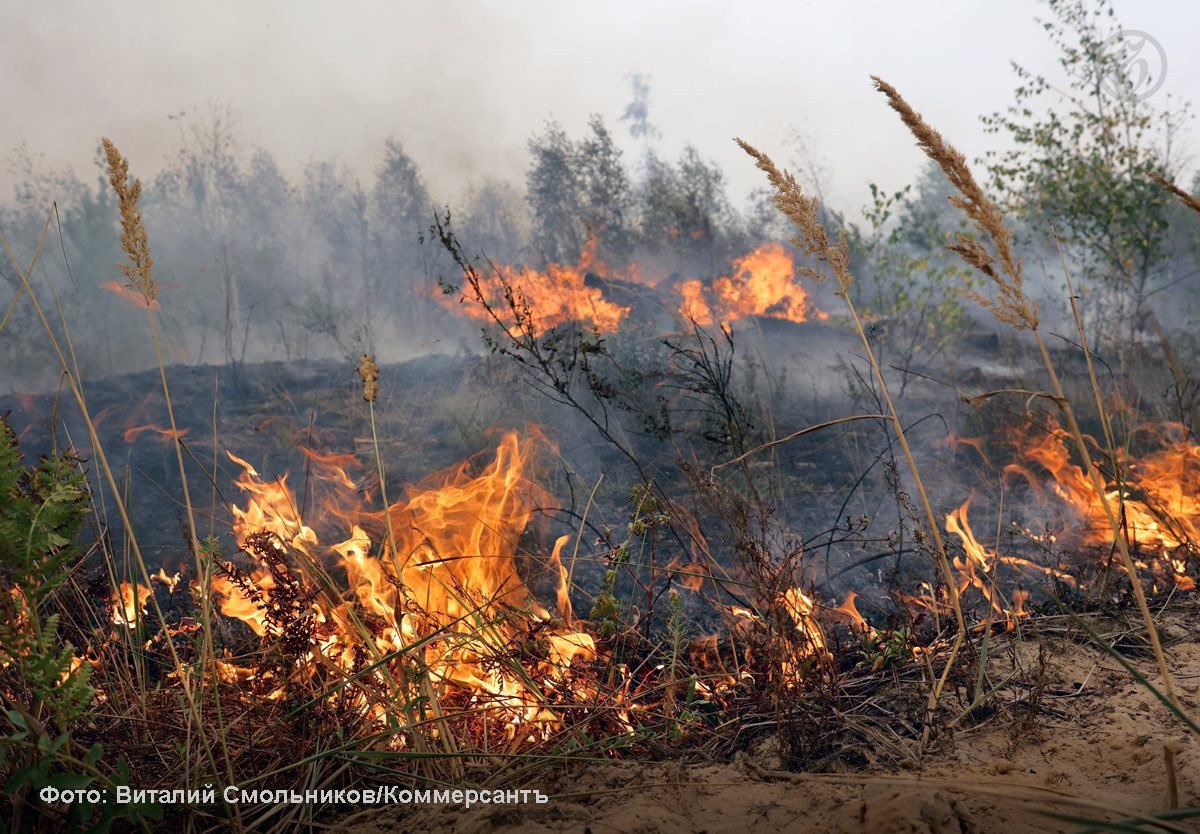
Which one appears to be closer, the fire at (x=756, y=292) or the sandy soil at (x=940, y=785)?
the sandy soil at (x=940, y=785)

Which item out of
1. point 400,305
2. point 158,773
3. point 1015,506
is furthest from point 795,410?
point 400,305

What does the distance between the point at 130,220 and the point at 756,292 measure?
12480 mm

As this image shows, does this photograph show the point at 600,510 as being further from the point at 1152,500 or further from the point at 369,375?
the point at 369,375

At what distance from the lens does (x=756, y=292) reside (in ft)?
43.9

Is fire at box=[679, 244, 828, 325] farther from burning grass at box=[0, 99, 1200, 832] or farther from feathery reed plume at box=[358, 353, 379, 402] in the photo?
feathery reed plume at box=[358, 353, 379, 402]

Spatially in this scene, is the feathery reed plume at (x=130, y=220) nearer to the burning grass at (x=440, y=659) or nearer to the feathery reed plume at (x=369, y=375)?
the burning grass at (x=440, y=659)

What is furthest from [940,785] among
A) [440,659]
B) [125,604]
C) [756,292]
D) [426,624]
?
[756,292]

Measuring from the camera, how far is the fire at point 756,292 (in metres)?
12.9

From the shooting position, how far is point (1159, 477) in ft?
13.6

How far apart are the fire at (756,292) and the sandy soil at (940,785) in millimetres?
10516

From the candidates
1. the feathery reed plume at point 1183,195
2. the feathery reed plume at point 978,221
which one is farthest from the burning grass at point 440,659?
the feathery reed plume at point 1183,195

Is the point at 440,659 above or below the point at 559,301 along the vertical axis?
below

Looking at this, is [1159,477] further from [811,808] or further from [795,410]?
[795,410]

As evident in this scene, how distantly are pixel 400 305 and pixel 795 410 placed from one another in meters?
16.0
